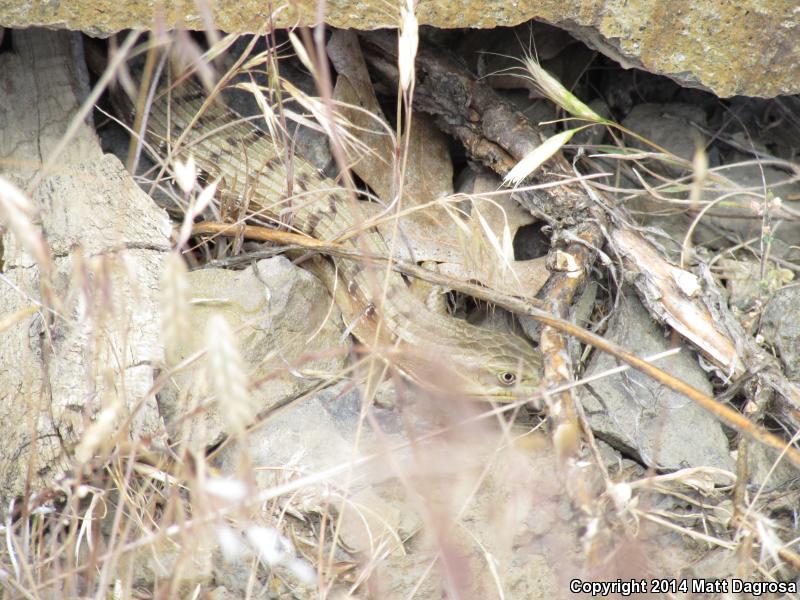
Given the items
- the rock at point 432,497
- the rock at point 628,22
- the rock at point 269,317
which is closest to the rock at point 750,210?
the rock at point 628,22

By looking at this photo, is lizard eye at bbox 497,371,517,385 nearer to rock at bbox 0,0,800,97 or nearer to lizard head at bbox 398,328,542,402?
lizard head at bbox 398,328,542,402

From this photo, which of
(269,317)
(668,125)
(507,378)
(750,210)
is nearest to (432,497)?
(507,378)

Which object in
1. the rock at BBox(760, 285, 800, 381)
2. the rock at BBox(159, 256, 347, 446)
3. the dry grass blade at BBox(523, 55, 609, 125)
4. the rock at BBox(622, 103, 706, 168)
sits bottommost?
the rock at BBox(760, 285, 800, 381)

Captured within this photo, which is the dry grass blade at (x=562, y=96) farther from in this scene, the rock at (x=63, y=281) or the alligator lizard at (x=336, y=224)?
the rock at (x=63, y=281)

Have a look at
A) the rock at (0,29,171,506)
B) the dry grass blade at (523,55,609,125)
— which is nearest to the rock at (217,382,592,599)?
the rock at (0,29,171,506)

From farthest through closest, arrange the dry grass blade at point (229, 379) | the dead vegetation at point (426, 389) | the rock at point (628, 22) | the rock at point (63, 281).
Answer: the rock at point (628, 22) < the rock at point (63, 281) < the dead vegetation at point (426, 389) < the dry grass blade at point (229, 379)

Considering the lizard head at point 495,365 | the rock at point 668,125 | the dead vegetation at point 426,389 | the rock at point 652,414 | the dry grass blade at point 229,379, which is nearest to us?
the dry grass blade at point 229,379
